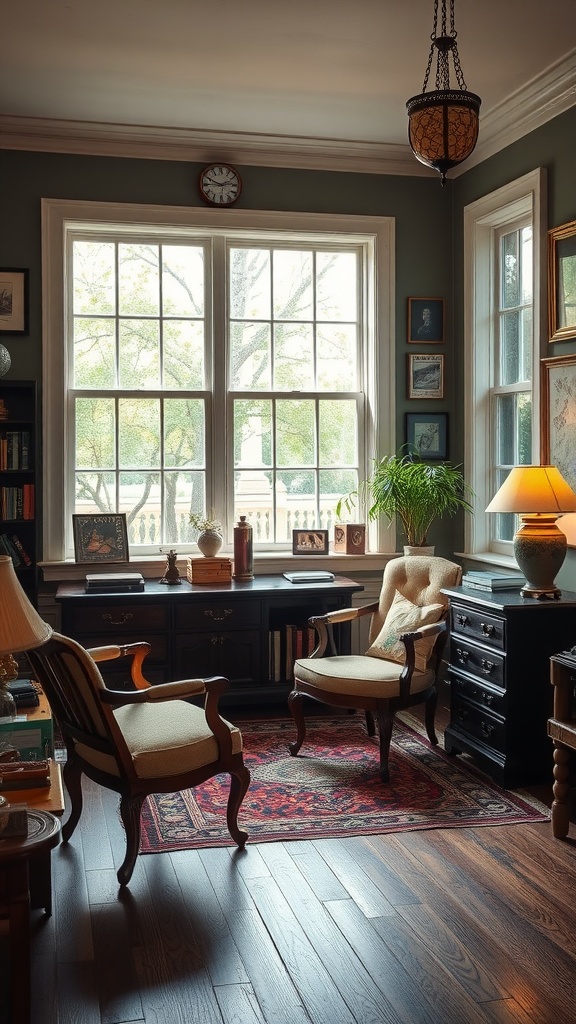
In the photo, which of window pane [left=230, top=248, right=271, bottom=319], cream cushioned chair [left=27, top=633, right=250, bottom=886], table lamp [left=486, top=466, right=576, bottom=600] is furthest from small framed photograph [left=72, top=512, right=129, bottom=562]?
table lamp [left=486, top=466, right=576, bottom=600]

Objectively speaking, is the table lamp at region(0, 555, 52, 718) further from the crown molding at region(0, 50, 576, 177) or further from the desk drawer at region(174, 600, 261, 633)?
the crown molding at region(0, 50, 576, 177)

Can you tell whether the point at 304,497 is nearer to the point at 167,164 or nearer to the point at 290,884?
the point at 167,164

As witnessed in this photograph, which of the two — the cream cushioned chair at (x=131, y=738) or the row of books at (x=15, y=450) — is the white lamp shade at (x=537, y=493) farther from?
the row of books at (x=15, y=450)

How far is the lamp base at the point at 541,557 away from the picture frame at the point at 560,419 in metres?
0.23

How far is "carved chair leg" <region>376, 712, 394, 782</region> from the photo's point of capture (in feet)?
14.1

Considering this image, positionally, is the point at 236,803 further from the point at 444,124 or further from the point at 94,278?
the point at 94,278

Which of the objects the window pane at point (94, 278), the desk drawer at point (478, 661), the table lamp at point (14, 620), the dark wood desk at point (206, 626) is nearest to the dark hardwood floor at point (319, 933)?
the desk drawer at point (478, 661)

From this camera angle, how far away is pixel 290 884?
3.29m

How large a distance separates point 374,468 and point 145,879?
3.27m

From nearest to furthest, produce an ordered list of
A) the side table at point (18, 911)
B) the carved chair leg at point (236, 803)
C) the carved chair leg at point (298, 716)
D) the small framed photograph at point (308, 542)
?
1. the side table at point (18, 911)
2. the carved chair leg at point (236, 803)
3. the carved chair leg at point (298, 716)
4. the small framed photograph at point (308, 542)

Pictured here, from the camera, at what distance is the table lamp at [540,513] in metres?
4.21

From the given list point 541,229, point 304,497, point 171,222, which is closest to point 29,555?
point 304,497

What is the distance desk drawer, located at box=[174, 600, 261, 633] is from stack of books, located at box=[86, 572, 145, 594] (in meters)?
0.27

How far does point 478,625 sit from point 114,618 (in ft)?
6.54
